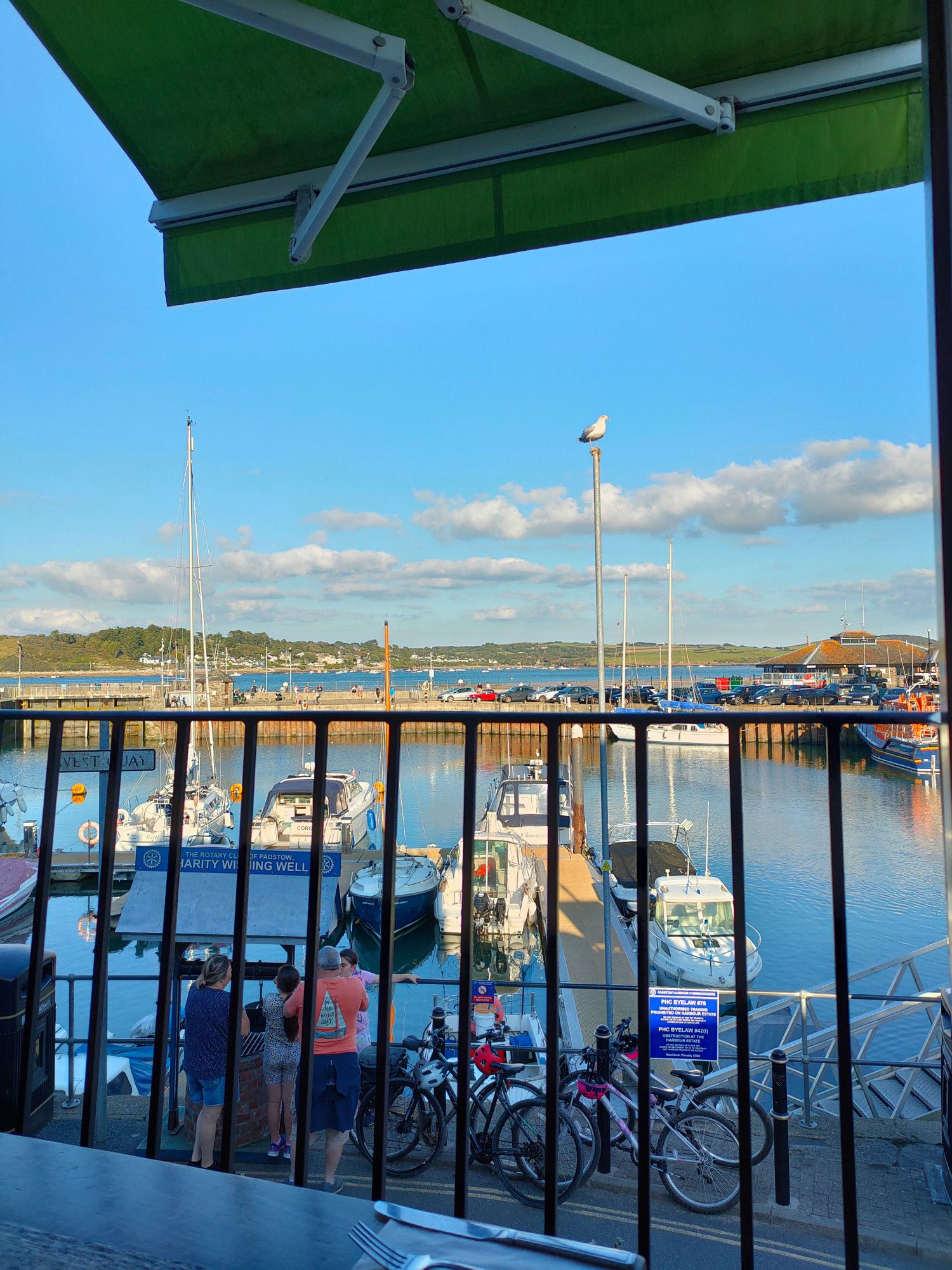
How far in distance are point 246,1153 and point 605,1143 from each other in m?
2.23

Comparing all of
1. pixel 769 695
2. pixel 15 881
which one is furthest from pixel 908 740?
pixel 769 695

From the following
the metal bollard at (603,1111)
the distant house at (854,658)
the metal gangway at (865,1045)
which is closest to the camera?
the metal bollard at (603,1111)

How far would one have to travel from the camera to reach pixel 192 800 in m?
17.6

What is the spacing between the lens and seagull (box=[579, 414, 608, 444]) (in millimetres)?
12531

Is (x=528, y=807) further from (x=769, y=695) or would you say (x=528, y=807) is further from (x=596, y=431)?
(x=596, y=431)

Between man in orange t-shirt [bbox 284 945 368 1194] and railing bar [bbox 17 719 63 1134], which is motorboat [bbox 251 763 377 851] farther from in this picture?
railing bar [bbox 17 719 63 1134]

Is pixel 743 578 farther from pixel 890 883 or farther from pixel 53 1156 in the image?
pixel 53 1156

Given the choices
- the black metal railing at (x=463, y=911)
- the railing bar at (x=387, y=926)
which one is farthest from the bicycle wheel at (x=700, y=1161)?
the railing bar at (x=387, y=926)

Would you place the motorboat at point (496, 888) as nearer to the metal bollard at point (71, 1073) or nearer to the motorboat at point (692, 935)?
the motorboat at point (692, 935)

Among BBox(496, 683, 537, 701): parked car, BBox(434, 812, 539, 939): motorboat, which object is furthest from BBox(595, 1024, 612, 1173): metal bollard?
BBox(496, 683, 537, 701): parked car

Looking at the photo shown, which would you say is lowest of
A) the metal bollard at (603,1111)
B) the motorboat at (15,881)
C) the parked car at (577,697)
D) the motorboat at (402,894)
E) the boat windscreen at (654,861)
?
the motorboat at (402,894)

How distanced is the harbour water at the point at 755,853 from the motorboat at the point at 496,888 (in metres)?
0.50

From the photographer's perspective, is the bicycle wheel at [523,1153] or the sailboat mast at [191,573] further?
the sailboat mast at [191,573]

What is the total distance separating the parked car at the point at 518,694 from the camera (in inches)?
Answer: 1490
